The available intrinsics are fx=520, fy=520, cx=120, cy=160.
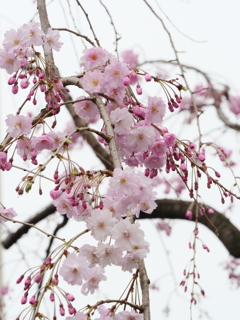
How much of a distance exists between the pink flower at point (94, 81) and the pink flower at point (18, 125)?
0.59 ft

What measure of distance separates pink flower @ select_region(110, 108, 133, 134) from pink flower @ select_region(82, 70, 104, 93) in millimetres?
88

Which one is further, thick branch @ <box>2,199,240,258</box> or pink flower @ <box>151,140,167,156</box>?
thick branch @ <box>2,199,240,258</box>

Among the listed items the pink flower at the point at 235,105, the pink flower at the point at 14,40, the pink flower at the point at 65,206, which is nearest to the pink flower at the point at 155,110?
the pink flower at the point at 65,206

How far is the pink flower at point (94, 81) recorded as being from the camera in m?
1.40

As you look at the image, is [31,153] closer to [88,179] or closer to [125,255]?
[88,179]

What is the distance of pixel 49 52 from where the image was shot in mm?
1646

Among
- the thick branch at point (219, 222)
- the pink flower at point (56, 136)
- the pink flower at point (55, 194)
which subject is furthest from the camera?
the thick branch at point (219, 222)

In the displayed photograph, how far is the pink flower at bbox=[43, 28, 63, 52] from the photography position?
1.61m

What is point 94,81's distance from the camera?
4.63 ft

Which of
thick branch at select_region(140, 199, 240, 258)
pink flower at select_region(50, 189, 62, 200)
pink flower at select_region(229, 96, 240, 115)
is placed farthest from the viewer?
pink flower at select_region(229, 96, 240, 115)

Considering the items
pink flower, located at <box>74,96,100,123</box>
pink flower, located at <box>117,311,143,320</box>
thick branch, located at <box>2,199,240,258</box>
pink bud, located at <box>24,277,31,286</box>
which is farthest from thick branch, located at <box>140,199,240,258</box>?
pink bud, located at <box>24,277,31,286</box>

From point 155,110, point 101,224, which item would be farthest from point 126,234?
point 155,110

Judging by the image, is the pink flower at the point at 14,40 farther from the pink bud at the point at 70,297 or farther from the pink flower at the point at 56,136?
the pink bud at the point at 70,297

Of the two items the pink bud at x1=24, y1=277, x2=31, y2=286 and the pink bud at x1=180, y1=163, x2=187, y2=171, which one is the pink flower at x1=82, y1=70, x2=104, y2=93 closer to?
the pink bud at x1=180, y1=163, x2=187, y2=171
